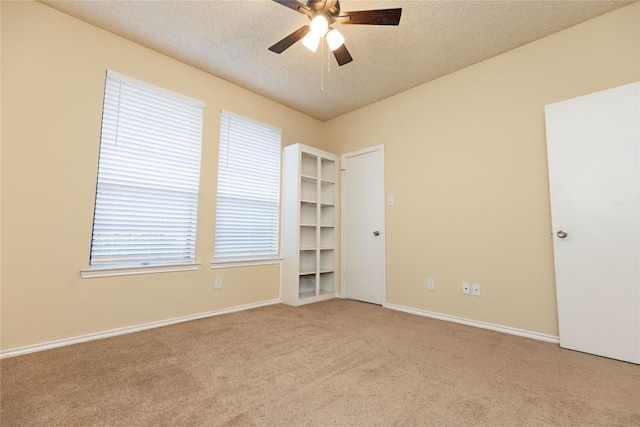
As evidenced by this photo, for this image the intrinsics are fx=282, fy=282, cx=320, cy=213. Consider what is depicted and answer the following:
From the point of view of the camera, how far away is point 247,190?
3545 mm

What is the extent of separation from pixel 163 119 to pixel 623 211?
4.03m

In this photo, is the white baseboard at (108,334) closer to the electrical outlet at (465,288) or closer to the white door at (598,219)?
the electrical outlet at (465,288)

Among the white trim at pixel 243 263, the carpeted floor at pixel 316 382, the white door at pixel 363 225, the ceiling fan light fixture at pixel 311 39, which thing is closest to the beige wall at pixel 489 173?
the white door at pixel 363 225

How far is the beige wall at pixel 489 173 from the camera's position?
7.95 ft

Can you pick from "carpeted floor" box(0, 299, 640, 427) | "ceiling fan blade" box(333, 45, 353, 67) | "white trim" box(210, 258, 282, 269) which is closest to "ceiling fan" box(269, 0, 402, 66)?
"ceiling fan blade" box(333, 45, 353, 67)

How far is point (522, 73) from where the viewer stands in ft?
8.86

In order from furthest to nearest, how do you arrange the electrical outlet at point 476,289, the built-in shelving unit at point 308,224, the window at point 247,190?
the built-in shelving unit at point 308,224
the window at point 247,190
the electrical outlet at point 476,289

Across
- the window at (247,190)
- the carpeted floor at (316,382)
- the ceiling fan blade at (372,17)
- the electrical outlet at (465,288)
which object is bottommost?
the carpeted floor at (316,382)

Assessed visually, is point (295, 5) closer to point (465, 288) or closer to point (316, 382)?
point (316, 382)

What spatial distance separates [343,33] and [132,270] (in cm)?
289

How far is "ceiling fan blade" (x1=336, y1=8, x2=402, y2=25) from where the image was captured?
5.90ft

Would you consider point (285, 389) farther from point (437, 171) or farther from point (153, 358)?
point (437, 171)

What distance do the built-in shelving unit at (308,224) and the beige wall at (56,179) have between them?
139 centimetres

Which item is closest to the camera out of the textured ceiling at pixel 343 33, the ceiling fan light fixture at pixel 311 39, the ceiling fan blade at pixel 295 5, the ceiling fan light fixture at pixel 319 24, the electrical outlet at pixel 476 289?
the ceiling fan blade at pixel 295 5
